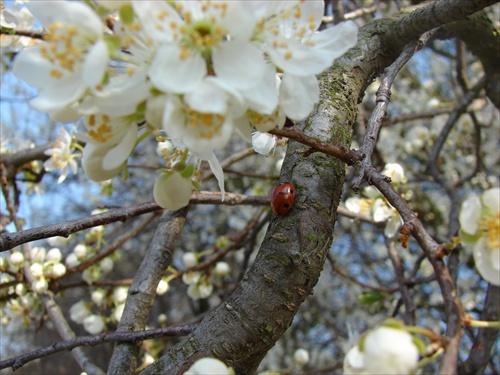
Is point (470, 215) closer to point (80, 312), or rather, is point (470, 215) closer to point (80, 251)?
point (80, 251)

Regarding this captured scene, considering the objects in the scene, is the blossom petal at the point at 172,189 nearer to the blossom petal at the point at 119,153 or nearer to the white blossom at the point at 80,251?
the blossom petal at the point at 119,153

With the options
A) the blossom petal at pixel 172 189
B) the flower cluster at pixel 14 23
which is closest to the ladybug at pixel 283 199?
the blossom petal at pixel 172 189

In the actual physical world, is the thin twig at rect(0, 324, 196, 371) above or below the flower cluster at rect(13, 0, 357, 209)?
below

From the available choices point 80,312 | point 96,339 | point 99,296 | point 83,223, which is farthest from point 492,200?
point 80,312

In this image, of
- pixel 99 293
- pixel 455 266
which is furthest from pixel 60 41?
pixel 99 293

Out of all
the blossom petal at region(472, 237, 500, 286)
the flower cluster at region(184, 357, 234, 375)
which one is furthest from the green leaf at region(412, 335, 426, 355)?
the flower cluster at region(184, 357, 234, 375)

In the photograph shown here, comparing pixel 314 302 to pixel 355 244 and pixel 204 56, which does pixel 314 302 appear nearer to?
pixel 355 244

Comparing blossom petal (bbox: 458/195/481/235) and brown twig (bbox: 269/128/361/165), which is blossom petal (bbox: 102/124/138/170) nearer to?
brown twig (bbox: 269/128/361/165)

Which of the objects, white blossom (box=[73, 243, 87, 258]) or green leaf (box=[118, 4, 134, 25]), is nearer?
green leaf (box=[118, 4, 134, 25])
